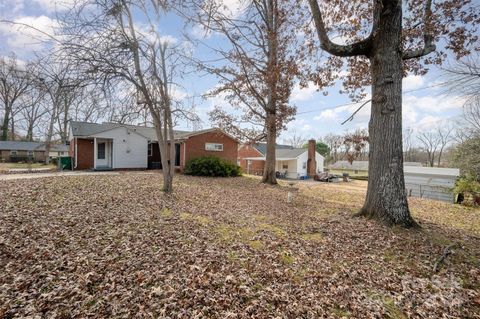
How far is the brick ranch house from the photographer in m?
18.8

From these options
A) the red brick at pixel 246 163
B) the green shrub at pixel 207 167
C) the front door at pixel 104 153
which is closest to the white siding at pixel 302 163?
the red brick at pixel 246 163

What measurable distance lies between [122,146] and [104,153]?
1670 mm

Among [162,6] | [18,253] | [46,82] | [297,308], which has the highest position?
[162,6]

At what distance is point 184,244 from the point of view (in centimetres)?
425

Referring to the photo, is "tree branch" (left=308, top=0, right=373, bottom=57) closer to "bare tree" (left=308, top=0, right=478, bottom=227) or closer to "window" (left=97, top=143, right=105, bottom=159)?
"bare tree" (left=308, top=0, right=478, bottom=227)

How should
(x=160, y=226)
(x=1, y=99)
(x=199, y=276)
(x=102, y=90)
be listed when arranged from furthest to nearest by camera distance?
(x=1, y=99), (x=102, y=90), (x=160, y=226), (x=199, y=276)

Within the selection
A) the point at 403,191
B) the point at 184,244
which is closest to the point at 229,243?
the point at 184,244

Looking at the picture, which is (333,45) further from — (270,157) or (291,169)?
(291,169)

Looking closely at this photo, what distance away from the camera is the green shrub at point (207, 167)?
1739cm

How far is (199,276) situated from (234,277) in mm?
481

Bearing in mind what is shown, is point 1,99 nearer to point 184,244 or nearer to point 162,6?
point 162,6

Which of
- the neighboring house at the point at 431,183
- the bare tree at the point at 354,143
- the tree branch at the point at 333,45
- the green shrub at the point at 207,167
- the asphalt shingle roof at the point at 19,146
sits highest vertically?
the tree branch at the point at 333,45

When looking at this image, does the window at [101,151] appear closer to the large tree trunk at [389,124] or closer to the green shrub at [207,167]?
the green shrub at [207,167]

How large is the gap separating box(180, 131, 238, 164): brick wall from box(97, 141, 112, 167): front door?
6119mm
